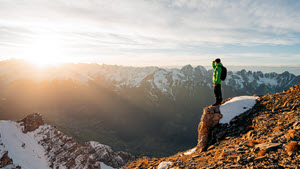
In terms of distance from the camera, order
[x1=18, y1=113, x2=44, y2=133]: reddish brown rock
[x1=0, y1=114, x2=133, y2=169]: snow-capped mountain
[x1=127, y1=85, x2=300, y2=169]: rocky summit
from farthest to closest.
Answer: [x1=18, y1=113, x2=44, y2=133]: reddish brown rock, [x1=0, y1=114, x2=133, y2=169]: snow-capped mountain, [x1=127, y1=85, x2=300, y2=169]: rocky summit

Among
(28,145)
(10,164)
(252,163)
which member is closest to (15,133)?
(28,145)

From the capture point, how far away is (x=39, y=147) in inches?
3455

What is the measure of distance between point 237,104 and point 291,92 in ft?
16.0

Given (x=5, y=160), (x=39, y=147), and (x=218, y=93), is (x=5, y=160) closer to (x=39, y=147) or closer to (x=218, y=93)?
(x=39, y=147)

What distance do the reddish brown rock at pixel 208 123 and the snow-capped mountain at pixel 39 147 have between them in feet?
249

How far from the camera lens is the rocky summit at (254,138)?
8.27 meters

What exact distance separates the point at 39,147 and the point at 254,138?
348 feet

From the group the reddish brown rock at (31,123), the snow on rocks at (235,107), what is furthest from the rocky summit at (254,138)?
the reddish brown rock at (31,123)

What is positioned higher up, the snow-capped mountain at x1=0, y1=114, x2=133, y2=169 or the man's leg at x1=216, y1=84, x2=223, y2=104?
the man's leg at x1=216, y1=84, x2=223, y2=104

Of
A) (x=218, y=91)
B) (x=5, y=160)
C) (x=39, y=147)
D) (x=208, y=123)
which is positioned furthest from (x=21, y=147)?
(x=218, y=91)

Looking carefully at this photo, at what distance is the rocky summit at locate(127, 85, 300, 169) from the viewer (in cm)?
827

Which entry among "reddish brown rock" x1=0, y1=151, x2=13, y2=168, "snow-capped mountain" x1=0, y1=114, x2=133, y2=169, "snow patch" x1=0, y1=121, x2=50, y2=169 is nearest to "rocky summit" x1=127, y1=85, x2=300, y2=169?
"reddish brown rock" x1=0, y1=151, x2=13, y2=168

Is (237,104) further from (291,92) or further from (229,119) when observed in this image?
(291,92)

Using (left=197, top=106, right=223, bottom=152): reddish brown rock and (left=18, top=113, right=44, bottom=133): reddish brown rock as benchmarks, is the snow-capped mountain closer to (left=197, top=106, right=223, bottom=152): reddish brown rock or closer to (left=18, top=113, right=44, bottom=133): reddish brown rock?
(left=18, top=113, right=44, bottom=133): reddish brown rock
